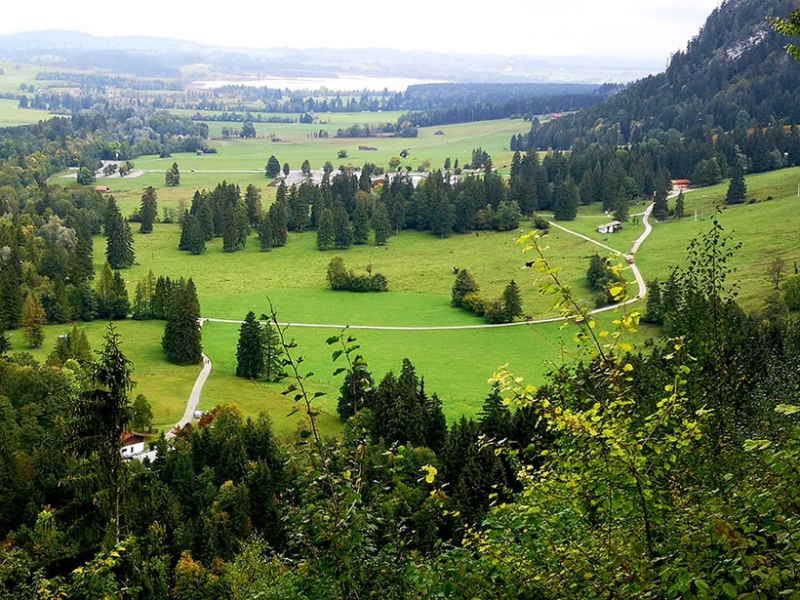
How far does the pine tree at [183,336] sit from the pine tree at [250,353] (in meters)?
5.62

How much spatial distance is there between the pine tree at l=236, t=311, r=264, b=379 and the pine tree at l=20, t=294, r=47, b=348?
19948 mm

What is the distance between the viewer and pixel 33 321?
72812mm

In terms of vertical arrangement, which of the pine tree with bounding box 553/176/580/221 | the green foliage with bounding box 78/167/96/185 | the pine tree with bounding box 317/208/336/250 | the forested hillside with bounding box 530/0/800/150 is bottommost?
the pine tree with bounding box 317/208/336/250

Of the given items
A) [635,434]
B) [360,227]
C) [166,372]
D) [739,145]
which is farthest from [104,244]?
[635,434]

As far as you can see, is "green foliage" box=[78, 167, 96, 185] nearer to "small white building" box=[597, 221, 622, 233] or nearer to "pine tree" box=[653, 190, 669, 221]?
"small white building" box=[597, 221, 622, 233]

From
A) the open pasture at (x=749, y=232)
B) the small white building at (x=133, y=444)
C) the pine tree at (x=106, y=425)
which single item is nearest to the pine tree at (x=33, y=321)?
the small white building at (x=133, y=444)

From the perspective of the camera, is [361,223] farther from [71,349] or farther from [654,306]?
[71,349]

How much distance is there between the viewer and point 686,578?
6.74m

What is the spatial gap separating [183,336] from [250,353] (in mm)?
7907

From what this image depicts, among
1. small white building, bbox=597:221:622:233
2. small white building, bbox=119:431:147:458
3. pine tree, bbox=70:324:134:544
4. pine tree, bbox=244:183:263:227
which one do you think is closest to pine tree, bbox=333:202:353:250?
pine tree, bbox=244:183:263:227

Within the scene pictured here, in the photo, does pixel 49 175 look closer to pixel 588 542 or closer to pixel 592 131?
pixel 592 131

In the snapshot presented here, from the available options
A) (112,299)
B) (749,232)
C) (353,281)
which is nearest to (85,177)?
(112,299)

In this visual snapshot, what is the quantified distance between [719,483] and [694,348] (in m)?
8.24

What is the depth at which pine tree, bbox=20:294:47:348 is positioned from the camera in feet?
237
